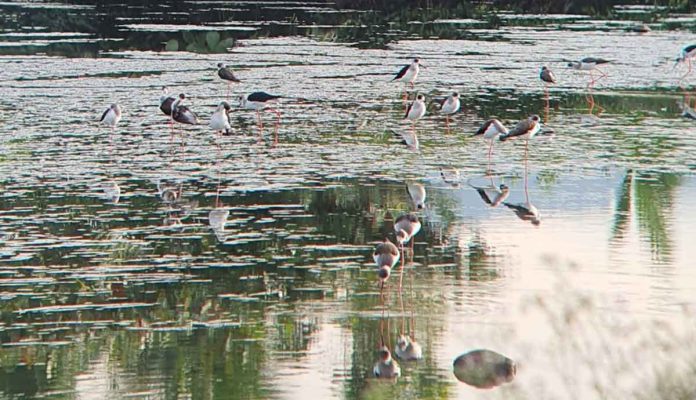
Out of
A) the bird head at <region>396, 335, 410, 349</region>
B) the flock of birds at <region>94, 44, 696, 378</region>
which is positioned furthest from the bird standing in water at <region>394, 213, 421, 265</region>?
the bird head at <region>396, 335, 410, 349</region>

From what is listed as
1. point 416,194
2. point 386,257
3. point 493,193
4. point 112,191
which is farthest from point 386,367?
point 112,191

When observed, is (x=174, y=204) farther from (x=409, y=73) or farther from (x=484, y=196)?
(x=409, y=73)

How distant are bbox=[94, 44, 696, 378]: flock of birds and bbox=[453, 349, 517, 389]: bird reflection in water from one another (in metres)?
0.37

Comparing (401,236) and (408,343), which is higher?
(401,236)

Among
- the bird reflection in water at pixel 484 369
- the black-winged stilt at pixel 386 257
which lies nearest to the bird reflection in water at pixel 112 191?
the black-winged stilt at pixel 386 257

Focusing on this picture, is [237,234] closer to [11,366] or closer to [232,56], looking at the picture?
[11,366]

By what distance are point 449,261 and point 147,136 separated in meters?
7.41

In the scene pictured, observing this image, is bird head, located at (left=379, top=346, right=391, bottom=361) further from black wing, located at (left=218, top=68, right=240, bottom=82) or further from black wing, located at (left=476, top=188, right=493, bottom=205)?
black wing, located at (left=218, top=68, right=240, bottom=82)

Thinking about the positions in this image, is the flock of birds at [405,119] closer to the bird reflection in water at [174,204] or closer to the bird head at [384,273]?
the bird head at [384,273]

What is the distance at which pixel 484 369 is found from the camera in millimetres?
8117

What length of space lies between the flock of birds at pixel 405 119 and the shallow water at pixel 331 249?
0.13 meters

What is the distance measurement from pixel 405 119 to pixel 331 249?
7.92 metres

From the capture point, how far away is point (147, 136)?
→ 57.5 ft

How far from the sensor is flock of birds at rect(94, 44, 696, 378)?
8.70 m
